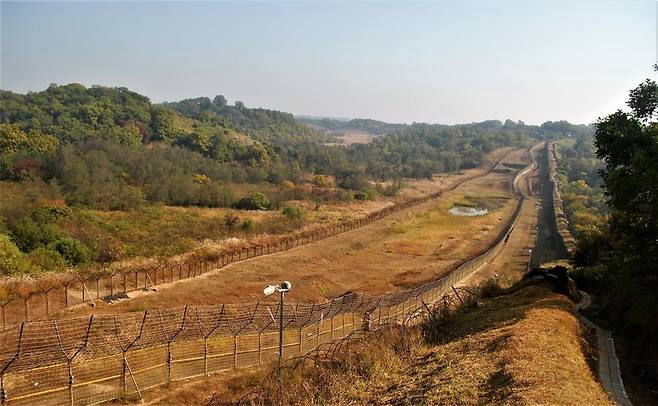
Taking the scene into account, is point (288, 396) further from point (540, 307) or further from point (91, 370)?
point (540, 307)

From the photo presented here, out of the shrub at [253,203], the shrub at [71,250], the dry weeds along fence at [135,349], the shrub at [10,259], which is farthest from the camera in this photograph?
the shrub at [253,203]

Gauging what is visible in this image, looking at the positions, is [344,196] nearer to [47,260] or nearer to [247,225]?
[247,225]

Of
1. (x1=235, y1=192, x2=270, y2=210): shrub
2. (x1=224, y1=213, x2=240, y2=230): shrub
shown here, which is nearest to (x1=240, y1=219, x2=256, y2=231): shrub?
(x1=224, y1=213, x2=240, y2=230): shrub

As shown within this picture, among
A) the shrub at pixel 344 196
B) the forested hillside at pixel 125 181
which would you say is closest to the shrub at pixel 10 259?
the forested hillside at pixel 125 181

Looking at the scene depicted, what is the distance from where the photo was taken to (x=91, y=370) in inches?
720

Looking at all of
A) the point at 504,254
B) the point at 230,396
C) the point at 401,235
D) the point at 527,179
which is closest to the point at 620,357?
the point at 230,396

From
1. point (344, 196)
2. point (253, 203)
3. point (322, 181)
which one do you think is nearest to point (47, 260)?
point (253, 203)

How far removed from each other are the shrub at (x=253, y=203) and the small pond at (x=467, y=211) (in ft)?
118

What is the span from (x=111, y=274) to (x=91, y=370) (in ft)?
59.8

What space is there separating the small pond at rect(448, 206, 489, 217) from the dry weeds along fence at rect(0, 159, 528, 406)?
60.9 metres

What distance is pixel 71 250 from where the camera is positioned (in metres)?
37.8

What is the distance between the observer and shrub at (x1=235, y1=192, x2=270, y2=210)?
6812 centimetres

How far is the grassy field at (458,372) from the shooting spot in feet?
42.6

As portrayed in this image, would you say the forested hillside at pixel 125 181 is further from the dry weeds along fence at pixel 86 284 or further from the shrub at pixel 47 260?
the dry weeds along fence at pixel 86 284
